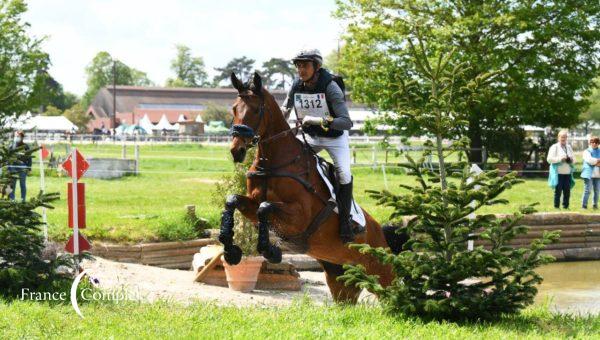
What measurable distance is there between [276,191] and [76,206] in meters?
3.23

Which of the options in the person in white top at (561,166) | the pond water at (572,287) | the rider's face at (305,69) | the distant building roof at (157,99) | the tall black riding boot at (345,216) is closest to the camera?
the rider's face at (305,69)

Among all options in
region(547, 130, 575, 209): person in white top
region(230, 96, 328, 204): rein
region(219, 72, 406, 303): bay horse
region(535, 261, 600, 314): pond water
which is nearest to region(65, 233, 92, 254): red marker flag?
region(219, 72, 406, 303): bay horse

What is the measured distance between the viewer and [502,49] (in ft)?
115

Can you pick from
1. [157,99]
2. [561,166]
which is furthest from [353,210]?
[157,99]

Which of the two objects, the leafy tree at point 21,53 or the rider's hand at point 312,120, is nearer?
the rider's hand at point 312,120

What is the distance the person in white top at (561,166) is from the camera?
1878 cm

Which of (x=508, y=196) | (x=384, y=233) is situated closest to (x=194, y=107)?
(x=508, y=196)

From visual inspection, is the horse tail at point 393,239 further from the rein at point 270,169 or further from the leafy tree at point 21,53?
the leafy tree at point 21,53

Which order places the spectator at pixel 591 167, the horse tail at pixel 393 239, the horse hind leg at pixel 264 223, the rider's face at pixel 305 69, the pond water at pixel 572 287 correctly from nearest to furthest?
the horse hind leg at pixel 264 223
the rider's face at pixel 305 69
the horse tail at pixel 393 239
the pond water at pixel 572 287
the spectator at pixel 591 167

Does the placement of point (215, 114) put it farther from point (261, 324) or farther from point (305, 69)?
point (261, 324)

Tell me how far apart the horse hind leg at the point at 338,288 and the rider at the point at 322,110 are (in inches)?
25.3

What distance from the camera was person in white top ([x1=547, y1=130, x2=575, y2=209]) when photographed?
61.6 ft

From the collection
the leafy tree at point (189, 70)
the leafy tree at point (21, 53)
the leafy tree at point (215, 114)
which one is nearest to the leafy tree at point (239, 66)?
the leafy tree at point (189, 70)

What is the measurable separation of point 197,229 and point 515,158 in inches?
964
